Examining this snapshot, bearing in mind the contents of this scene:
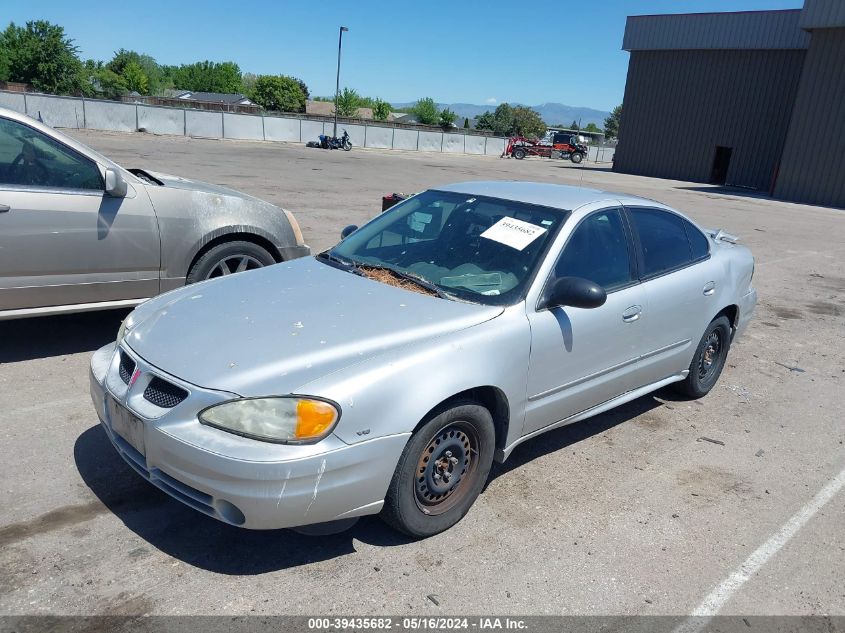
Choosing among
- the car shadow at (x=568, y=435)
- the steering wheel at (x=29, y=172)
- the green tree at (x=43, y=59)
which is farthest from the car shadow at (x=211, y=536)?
the green tree at (x=43, y=59)

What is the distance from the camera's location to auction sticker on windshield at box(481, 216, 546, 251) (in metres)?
3.83

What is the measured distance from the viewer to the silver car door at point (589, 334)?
11.7 ft

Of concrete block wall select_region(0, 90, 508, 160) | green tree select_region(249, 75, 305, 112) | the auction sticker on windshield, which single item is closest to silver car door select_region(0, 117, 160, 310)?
the auction sticker on windshield

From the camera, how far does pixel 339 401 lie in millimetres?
2723

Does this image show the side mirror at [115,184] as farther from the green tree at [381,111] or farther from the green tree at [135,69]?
the green tree at [135,69]

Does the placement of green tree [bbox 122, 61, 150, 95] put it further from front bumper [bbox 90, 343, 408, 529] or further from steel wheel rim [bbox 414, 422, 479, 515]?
steel wheel rim [bbox 414, 422, 479, 515]

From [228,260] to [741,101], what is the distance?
3802 centimetres

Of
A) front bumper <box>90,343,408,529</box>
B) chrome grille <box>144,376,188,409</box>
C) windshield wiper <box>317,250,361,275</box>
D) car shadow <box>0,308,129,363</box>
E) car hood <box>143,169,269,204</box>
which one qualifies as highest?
car hood <box>143,169,269,204</box>

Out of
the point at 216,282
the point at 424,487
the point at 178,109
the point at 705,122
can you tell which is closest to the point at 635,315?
the point at 424,487

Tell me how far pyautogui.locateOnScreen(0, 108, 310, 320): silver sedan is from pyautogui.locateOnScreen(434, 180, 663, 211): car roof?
83.5 inches

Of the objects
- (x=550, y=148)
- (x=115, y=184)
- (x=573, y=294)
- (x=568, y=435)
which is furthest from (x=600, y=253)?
(x=550, y=148)

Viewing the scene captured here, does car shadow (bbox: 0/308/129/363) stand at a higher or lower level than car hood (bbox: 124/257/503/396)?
lower

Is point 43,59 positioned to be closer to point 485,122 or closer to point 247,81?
point 485,122

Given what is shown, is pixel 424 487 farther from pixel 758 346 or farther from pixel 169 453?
pixel 758 346
